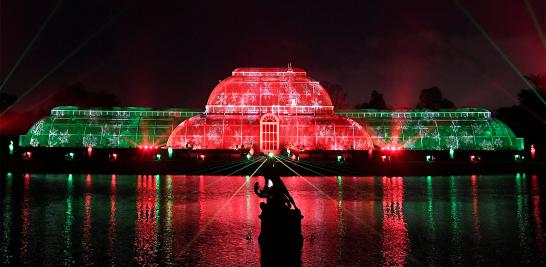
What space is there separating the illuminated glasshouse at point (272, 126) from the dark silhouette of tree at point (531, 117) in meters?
8.03

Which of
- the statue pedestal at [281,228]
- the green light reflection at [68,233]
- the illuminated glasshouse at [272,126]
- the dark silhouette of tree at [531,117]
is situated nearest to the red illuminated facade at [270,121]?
the illuminated glasshouse at [272,126]

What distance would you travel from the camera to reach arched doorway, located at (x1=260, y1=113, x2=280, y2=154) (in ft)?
231

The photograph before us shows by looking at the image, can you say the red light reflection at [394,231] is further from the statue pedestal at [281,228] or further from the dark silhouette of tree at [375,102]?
the dark silhouette of tree at [375,102]

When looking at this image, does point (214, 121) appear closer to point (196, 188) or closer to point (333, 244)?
point (196, 188)

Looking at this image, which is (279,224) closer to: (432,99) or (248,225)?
(248,225)

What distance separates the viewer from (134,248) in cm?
1484

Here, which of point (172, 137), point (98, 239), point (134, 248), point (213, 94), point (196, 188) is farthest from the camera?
point (213, 94)

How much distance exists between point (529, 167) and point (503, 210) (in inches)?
1239

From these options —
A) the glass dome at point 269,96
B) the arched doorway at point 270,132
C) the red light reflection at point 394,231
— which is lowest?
the red light reflection at point 394,231

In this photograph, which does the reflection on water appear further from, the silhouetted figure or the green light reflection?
the silhouetted figure

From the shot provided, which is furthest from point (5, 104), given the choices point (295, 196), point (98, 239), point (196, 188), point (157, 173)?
point (98, 239)

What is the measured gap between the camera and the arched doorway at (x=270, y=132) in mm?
70438

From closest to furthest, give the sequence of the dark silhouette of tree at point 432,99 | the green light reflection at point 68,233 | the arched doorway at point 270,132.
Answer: the green light reflection at point 68,233, the arched doorway at point 270,132, the dark silhouette of tree at point 432,99

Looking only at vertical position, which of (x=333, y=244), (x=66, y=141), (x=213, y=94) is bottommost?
(x=333, y=244)
